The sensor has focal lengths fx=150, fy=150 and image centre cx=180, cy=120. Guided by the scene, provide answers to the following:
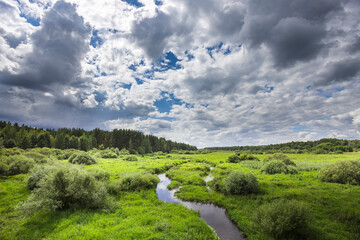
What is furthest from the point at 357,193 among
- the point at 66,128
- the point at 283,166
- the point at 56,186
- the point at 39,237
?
the point at 66,128

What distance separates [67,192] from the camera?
1415 centimetres

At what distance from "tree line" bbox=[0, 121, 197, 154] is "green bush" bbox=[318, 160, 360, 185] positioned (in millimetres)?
92363

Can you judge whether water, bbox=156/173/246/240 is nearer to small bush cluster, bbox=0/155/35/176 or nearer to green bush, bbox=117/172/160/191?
green bush, bbox=117/172/160/191

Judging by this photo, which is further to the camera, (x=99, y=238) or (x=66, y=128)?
(x=66, y=128)

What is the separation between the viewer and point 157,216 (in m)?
13.4

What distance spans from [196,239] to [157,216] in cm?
445

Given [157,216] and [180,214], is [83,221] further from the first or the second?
[180,214]

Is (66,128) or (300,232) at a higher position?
(66,128)

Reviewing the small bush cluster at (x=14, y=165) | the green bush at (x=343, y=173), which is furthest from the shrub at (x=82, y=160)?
the green bush at (x=343, y=173)

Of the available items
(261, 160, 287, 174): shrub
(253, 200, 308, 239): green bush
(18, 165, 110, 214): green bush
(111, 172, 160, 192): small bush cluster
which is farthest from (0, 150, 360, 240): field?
(261, 160, 287, 174): shrub

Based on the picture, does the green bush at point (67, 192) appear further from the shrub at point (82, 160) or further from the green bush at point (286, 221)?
the shrub at point (82, 160)

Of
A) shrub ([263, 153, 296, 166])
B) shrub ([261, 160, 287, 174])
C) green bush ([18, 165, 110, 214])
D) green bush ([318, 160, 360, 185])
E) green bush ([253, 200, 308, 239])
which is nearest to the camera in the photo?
green bush ([253, 200, 308, 239])

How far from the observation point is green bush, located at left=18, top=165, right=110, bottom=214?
43.8ft

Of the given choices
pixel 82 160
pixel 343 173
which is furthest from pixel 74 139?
pixel 343 173
